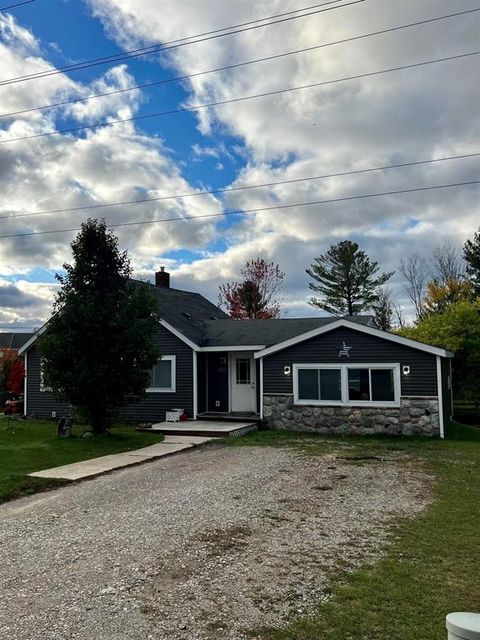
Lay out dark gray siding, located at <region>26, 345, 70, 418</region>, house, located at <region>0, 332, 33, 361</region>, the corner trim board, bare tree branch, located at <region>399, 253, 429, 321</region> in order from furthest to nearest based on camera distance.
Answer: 1. house, located at <region>0, 332, 33, 361</region>
2. bare tree branch, located at <region>399, 253, 429, 321</region>
3. dark gray siding, located at <region>26, 345, 70, 418</region>
4. the corner trim board

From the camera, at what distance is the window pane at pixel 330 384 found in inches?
572

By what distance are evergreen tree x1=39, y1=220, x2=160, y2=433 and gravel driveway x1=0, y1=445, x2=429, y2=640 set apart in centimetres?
459

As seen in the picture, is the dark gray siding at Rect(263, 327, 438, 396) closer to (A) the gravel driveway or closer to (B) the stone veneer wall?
(B) the stone veneer wall

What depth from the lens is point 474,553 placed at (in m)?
4.56

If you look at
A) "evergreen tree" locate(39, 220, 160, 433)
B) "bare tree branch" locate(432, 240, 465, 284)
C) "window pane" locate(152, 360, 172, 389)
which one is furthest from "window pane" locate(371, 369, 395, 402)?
"bare tree branch" locate(432, 240, 465, 284)

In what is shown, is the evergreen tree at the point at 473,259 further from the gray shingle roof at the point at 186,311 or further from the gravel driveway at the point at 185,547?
the gravel driveway at the point at 185,547

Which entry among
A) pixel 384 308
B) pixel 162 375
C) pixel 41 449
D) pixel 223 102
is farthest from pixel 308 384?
pixel 384 308

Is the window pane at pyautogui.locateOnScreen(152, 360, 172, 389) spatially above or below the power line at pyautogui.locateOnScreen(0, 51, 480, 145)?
below

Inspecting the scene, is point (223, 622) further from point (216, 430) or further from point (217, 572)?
point (216, 430)

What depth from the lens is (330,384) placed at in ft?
48.1

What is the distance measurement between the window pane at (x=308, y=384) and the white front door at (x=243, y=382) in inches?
93.9

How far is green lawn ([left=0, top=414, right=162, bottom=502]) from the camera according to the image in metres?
7.87

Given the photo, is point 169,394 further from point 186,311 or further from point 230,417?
point 186,311

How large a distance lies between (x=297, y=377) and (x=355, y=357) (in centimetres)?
194
